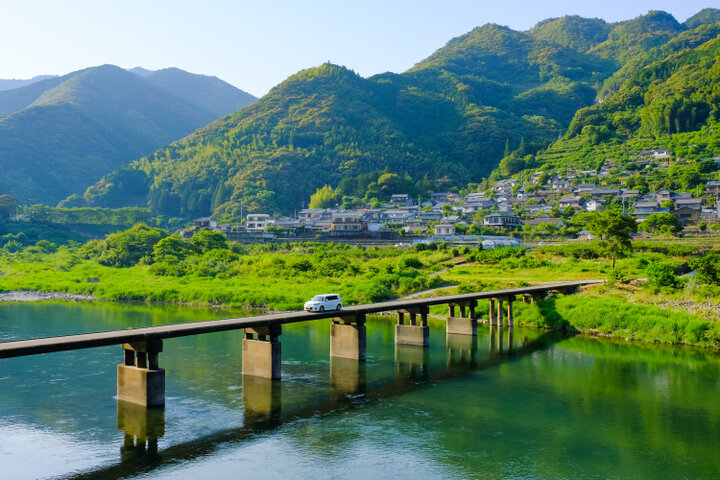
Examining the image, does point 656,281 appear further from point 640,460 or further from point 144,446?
point 144,446

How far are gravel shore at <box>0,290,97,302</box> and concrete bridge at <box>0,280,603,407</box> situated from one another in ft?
134

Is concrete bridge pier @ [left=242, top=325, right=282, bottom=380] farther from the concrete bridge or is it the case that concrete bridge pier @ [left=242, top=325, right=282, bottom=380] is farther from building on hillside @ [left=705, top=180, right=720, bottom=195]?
building on hillside @ [left=705, top=180, right=720, bottom=195]

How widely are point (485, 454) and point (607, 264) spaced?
49599mm

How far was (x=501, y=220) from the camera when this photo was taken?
110 m

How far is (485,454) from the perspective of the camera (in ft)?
74.2

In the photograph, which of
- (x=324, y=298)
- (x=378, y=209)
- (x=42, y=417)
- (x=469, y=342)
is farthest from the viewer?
(x=378, y=209)

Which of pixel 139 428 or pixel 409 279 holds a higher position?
pixel 409 279

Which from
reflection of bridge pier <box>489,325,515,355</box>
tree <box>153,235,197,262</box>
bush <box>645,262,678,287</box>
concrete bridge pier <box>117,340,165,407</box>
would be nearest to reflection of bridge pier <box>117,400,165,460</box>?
concrete bridge pier <box>117,340,165,407</box>

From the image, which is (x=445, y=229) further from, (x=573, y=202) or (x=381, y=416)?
(x=381, y=416)

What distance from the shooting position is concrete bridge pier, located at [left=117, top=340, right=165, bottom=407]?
26.6 metres

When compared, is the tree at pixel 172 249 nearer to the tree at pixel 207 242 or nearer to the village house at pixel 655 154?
the tree at pixel 207 242

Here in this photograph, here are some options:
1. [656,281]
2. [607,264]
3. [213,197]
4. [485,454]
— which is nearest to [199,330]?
[485,454]

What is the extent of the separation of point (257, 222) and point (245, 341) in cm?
10162

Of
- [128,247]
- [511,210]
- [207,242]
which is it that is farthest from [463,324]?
[511,210]
